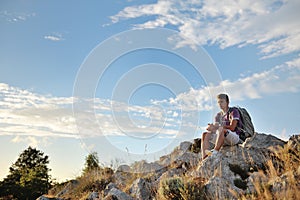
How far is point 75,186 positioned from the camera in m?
12.7

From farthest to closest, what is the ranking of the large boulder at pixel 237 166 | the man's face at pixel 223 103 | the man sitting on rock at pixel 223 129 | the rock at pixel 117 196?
the man's face at pixel 223 103 < the man sitting on rock at pixel 223 129 < the rock at pixel 117 196 < the large boulder at pixel 237 166

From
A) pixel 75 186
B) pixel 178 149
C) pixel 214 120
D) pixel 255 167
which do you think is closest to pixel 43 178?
pixel 75 186

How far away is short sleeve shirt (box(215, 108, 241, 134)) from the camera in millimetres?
9180

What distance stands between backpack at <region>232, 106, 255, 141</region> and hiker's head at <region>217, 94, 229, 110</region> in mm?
491

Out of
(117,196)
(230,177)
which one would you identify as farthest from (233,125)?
(117,196)

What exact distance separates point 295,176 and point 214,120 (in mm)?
3645

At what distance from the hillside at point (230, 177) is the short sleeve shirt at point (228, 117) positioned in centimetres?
64

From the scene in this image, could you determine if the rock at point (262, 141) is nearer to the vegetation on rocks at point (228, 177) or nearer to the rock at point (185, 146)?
the vegetation on rocks at point (228, 177)

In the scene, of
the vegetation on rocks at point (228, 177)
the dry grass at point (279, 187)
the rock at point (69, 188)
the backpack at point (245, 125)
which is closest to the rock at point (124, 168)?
the vegetation on rocks at point (228, 177)

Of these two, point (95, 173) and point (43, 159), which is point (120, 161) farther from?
point (43, 159)

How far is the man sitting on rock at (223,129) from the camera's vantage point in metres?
8.96

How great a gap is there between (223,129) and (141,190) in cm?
258

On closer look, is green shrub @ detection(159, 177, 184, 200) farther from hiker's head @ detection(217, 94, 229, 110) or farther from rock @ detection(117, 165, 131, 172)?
rock @ detection(117, 165, 131, 172)

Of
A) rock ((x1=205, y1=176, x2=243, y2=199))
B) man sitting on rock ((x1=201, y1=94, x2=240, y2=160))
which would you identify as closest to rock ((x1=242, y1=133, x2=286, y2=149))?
man sitting on rock ((x1=201, y1=94, x2=240, y2=160))
